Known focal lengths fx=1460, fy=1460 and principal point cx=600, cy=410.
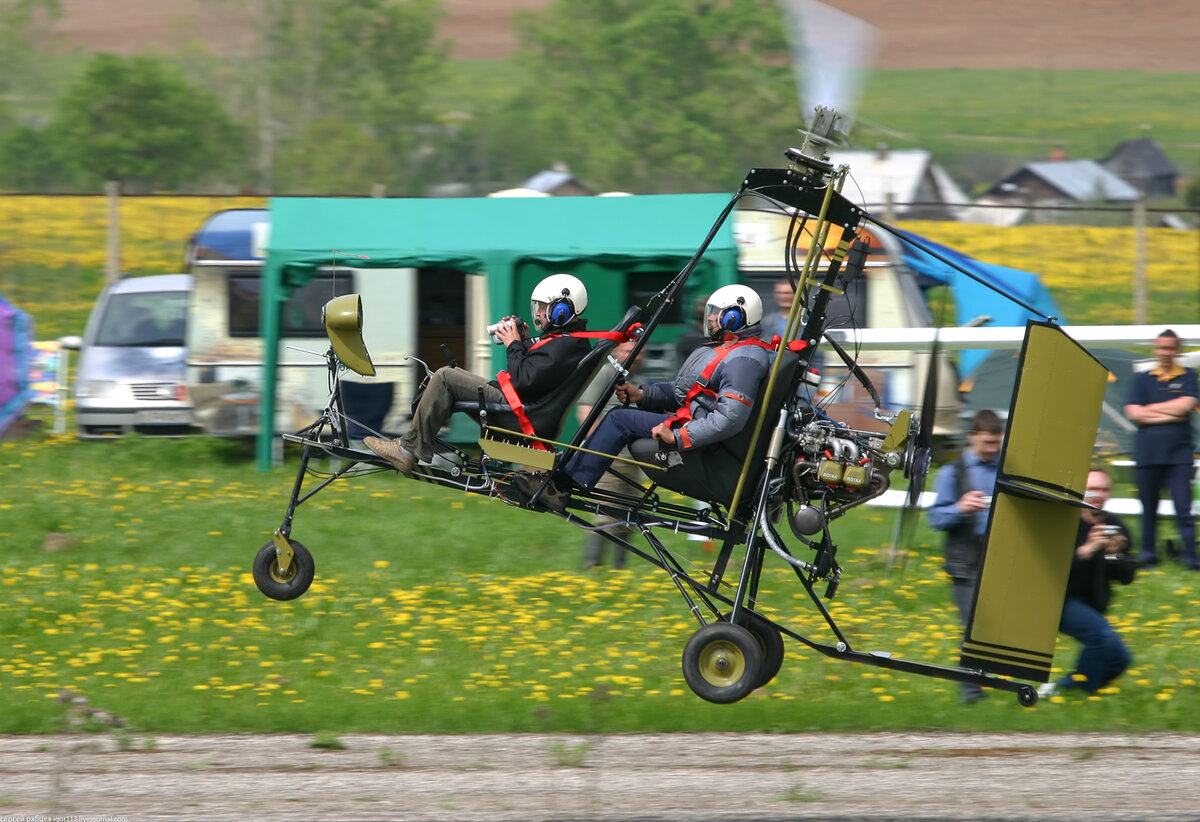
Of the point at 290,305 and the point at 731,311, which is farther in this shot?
the point at 290,305

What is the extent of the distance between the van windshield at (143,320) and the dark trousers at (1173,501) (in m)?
10.5

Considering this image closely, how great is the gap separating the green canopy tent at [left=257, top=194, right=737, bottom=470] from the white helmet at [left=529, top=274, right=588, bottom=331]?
653 centimetres

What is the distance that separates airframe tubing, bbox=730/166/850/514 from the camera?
23.4 ft

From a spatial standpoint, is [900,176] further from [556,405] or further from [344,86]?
[556,405]

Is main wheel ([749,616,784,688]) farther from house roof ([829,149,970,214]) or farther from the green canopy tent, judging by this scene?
house roof ([829,149,970,214])

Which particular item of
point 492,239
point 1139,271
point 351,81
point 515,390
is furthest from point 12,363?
point 351,81

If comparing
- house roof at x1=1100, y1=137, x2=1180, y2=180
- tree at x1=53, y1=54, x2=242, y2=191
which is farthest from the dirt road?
house roof at x1=1100, y1=137, x2=1180, y2=180

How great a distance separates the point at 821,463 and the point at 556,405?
1398 mm

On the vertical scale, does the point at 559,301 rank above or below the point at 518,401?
above

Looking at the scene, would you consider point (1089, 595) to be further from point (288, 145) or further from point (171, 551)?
point (288, 145)

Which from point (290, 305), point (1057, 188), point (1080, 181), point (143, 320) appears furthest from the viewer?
point (1080, 181)

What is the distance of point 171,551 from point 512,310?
4.22 meters

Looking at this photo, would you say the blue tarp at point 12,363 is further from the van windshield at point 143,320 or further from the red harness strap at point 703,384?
the red harness strap at point 703,384

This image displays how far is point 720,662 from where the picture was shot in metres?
7.41
